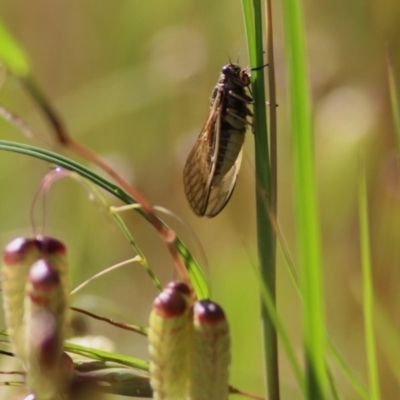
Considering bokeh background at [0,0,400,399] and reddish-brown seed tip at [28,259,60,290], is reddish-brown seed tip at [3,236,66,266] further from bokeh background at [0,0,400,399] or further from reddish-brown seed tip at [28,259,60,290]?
bokeh background at [0,0,400,399]

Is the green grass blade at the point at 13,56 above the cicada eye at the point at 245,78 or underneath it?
underneath

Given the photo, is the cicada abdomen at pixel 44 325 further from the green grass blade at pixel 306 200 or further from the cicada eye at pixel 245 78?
the cicada eye at pixel 245 78

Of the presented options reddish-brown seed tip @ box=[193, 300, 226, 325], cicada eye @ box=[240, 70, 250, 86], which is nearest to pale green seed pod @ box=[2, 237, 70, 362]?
reddish-brown seed tip @ box=[193, 300, 226, 325]

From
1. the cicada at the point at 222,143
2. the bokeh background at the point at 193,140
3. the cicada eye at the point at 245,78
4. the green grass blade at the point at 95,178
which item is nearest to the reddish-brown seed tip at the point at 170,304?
the green grass blade at the point at 95,178

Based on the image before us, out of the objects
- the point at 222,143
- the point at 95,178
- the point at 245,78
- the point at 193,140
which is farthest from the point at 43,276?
the point at 193,140

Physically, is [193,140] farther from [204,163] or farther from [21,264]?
[21,264]
